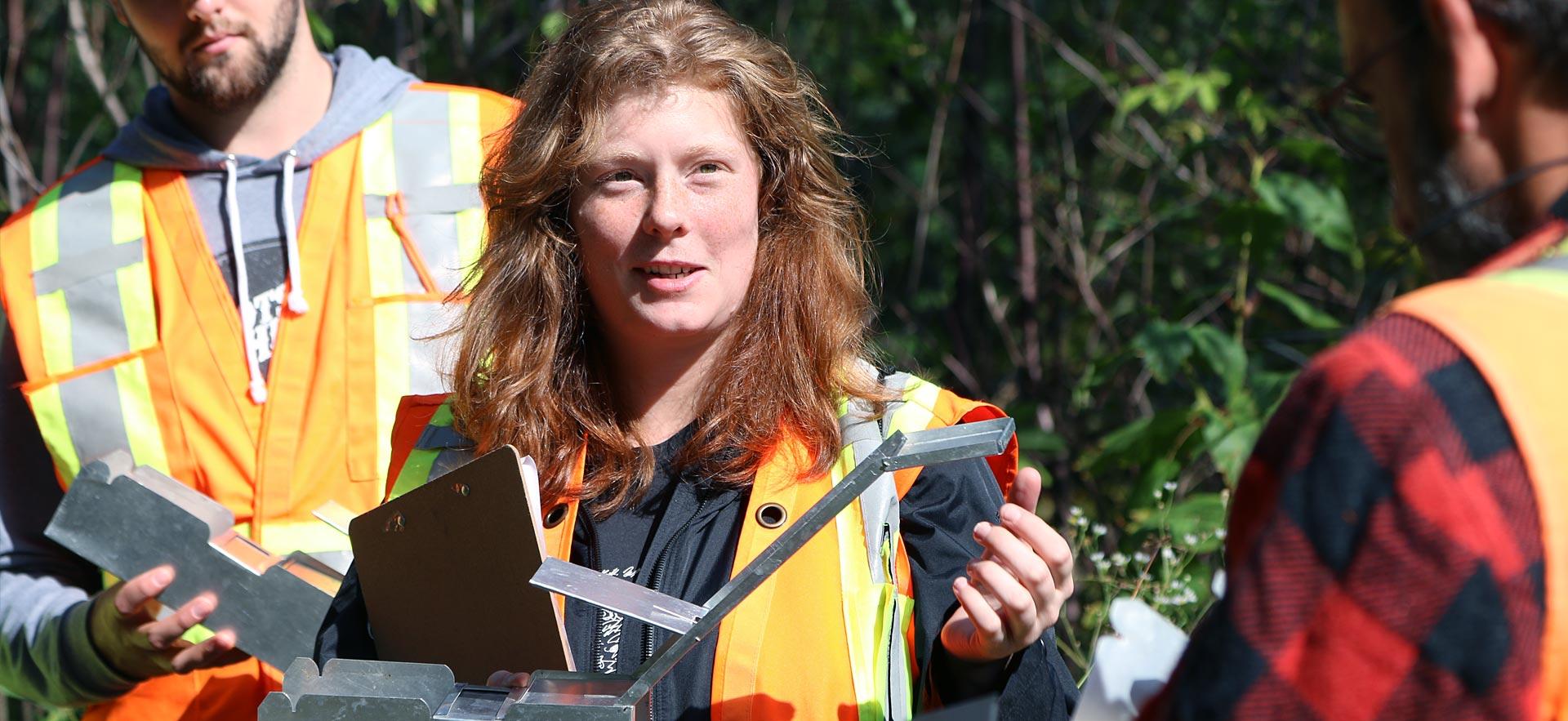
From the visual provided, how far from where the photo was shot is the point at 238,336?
264cm

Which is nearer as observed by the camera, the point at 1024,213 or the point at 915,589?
the point at 915,589

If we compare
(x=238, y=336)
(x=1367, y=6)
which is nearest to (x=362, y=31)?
(x=238, y=336)

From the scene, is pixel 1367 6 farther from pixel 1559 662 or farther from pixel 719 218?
pixel 719 218

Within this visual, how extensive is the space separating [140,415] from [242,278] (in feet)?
0.97

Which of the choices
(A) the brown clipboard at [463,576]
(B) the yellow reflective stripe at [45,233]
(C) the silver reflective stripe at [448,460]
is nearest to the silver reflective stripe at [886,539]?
(A) the brown clipboard at [463,576]

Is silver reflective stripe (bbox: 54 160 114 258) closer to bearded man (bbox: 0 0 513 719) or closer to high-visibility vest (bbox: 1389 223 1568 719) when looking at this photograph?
bearded man (bbox: 0 0 513 719)

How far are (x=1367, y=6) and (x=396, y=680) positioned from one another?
3.70 ft

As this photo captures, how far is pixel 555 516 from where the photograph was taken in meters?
1.96

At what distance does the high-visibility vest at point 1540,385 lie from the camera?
864 mm

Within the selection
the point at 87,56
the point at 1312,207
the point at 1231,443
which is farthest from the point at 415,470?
the point at 87,56

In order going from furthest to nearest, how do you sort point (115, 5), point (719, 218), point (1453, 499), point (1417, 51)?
point (115, 5) < point (719, 218) < point (1417, 51) < point (1453, 499)

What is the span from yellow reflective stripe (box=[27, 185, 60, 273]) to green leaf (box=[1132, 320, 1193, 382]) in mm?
2117

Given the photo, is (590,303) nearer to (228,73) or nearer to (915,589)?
(915,589)

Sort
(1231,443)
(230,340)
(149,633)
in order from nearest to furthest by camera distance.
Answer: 1. (149,633)
2. (230,340)
3. (1231,443)
